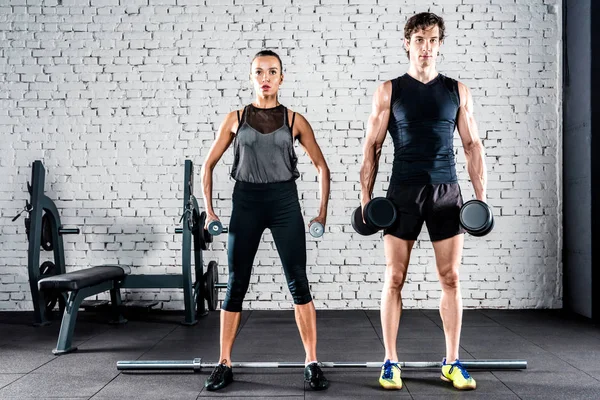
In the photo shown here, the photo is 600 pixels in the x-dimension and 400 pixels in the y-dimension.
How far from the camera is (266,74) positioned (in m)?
2.52

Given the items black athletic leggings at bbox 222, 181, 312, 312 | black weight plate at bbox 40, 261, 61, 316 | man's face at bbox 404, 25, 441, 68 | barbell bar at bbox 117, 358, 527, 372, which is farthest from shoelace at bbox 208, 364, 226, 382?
black weight plate at bbox 40, 261, 61, 316

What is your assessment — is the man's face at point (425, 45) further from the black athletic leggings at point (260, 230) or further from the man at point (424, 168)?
the black athletic leggings at point (260, 230)

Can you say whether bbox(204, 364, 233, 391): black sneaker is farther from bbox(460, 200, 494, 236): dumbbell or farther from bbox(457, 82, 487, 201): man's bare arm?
bbox(457, 82, 487, 201): man's bare arm

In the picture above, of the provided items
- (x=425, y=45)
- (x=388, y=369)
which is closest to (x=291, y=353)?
(x=388, y=369)

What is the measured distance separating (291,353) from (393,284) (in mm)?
1023

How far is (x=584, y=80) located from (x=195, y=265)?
3.66 m

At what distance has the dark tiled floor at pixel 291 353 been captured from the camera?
248cm

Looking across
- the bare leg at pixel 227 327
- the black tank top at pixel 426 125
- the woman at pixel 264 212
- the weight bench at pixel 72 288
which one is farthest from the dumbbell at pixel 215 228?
the weight bench at pixel 72 288

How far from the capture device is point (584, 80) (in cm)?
442

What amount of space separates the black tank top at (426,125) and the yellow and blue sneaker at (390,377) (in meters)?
0.89

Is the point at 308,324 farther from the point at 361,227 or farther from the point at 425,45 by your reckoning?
the point at 425,45

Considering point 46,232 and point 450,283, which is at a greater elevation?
point 46,232

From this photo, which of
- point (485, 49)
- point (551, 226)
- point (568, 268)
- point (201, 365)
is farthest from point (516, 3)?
point (201, 365)

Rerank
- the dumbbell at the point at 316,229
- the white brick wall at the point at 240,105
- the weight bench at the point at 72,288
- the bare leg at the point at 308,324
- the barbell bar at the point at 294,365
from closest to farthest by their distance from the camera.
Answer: the dumbbell at the point at 316,229
the bare leg at the point at 308,324
the barbell bar at the point at 294,365
the weight bench at the point at 72,288
the white brick wall at the point at 240,105
